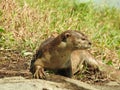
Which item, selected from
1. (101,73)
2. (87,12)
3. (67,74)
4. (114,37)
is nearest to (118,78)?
(101,73)

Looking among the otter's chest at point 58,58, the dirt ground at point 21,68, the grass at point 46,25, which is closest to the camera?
the otter's chest at point 58,58

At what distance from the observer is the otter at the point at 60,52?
15.2ft

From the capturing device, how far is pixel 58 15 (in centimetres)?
781

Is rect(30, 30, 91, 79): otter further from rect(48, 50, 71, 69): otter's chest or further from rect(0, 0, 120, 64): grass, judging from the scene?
rect(0, 0, 120, 64): grass

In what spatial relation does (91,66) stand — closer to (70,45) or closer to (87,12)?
(70,45)

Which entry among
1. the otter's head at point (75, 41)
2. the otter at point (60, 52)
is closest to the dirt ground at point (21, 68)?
the otter at point (60, 52)

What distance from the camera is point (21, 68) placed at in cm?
515

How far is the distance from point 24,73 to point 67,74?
0.45m

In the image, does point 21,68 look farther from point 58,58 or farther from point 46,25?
point 46,25

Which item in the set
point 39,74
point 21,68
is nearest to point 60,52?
point 39,74

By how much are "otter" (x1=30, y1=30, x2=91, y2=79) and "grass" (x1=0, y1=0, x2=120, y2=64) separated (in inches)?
49.2

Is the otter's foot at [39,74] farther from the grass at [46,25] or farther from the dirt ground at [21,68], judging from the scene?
the grass at [46,25]

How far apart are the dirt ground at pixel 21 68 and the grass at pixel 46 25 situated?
0.30m

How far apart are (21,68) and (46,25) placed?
1.85 m
